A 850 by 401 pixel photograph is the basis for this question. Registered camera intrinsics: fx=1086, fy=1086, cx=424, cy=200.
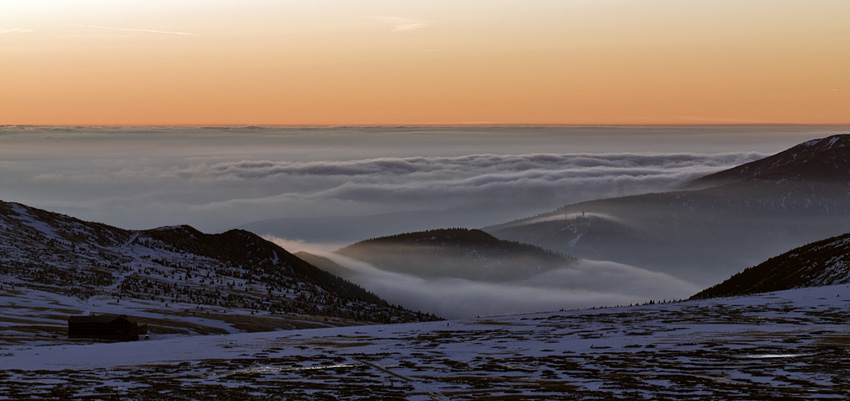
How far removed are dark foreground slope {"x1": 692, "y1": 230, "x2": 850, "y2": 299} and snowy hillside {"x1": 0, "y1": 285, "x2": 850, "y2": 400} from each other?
51436 millimetres

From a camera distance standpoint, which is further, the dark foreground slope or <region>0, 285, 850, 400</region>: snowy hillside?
the dark foreground slope

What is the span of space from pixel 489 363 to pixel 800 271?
107588 millimetres

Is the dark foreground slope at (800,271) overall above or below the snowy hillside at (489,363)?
above

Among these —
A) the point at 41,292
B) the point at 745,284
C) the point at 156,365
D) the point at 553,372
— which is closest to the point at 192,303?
the point at 41,292

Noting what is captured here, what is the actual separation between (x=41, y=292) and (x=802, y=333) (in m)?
123

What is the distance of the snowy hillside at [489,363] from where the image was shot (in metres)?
53.8

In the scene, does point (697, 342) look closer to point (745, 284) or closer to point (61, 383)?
point (61, 383)

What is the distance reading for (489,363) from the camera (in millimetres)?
66938

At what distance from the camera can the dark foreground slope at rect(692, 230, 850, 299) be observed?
5763 inches

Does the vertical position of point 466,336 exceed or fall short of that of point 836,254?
it falls short

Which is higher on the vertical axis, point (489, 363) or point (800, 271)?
point (800, 271)

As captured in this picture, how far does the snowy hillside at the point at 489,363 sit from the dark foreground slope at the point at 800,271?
51.4m

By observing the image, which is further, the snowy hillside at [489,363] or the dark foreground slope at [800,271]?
the dark foreground slope at [800,271]

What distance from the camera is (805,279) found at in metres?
151
